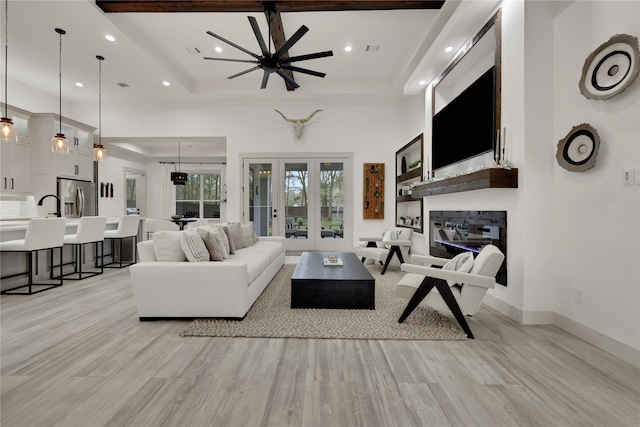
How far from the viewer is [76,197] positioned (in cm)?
601

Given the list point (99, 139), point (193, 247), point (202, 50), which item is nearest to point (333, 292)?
point (193, 247)

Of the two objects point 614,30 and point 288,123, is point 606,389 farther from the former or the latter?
point 288,123

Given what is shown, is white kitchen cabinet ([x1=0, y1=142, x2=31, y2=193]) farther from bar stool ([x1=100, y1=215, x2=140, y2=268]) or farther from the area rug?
the area rug

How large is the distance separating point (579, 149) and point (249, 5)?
399cm

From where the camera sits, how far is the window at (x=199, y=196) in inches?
403

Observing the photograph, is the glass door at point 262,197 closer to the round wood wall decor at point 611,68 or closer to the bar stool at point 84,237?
the bar stool at point 84,237

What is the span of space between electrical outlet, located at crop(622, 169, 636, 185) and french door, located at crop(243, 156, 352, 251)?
496 centimetres

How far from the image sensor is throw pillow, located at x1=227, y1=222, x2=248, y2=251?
427cm

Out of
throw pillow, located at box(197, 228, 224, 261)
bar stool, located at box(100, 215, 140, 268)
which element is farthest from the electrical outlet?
bar stool, located at box(100, 215, 140, 268)

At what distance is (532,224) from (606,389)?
1.34 meters

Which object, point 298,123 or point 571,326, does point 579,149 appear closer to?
point 571,326

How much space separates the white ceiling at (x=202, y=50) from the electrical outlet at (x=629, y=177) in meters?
2.14

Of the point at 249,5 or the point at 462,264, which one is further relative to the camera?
the point at 249,5

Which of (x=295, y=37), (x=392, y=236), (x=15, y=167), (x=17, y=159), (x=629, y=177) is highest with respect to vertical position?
(x=295, y=37)
